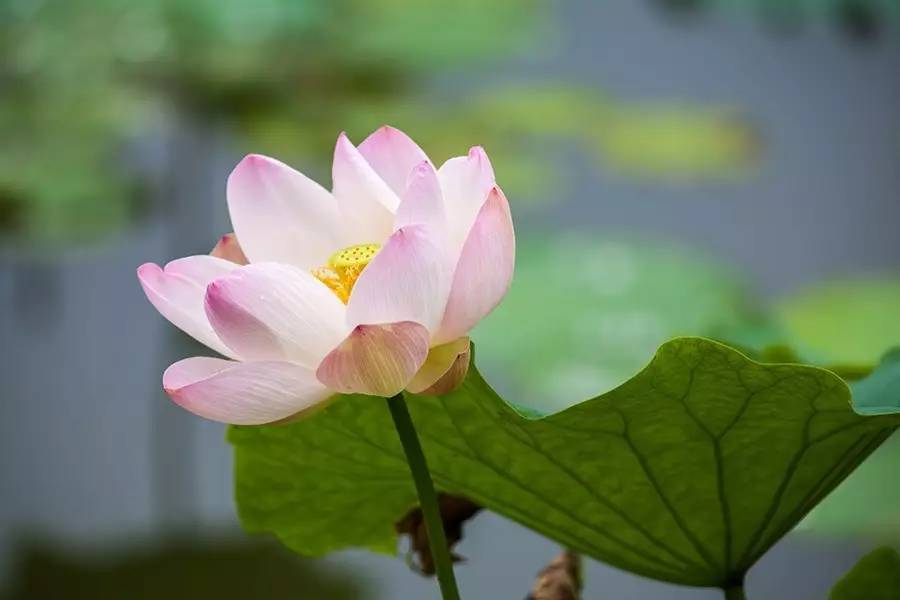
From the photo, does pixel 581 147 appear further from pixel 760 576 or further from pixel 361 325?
pixel 361 325

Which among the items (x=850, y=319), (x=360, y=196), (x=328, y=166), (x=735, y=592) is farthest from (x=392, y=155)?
(x=328, y=166)

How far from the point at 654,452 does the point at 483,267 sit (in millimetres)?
73

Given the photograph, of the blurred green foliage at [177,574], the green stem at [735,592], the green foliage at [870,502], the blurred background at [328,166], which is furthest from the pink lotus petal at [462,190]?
the blurred green foliage at [177,574]

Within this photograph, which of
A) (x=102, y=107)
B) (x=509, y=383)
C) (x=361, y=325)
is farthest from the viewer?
(x=509, y=383)

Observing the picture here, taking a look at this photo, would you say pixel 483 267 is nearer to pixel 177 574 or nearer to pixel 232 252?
pixel 232 252

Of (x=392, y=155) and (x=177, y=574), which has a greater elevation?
(x=177, y=574)

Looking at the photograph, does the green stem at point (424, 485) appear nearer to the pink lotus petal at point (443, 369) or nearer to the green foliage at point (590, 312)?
the pink lotus petal at point (443, 369)

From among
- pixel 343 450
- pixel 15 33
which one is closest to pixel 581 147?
pixel 15 33

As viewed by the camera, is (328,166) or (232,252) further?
(328,166)

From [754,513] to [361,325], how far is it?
0.12 metres

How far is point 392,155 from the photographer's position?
26 cm

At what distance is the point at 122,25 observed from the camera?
7.55 feet

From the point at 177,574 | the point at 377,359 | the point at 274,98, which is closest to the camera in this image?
the point at 377,359

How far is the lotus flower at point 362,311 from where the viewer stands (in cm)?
21
